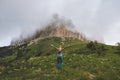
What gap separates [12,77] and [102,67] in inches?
553

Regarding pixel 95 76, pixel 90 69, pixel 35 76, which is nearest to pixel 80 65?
pixel 90 69

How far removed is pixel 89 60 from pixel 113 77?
10.6 m

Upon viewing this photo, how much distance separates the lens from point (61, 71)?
45500 millimetres

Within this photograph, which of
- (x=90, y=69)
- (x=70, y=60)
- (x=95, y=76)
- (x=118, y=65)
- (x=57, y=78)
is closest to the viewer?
(x=57, y=78)

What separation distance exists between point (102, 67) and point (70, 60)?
Result: 791 cm

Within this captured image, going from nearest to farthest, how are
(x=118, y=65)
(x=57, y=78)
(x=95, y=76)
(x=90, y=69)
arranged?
(x=57, y=78), (x=95, y=76), (x=90, y=69), (x=118, y=65)

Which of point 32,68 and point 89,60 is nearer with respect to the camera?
point 32,68

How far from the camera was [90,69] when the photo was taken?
4781 cm

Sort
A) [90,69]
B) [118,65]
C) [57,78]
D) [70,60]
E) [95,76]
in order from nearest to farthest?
[57,78] < [95,76] < [90,69] < [118,65] < [70,60]

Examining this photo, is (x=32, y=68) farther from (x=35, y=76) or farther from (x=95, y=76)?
(x=95, y=76)

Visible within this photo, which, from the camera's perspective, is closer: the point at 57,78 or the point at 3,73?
the point at 57,78

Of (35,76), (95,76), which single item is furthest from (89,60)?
(35,76)

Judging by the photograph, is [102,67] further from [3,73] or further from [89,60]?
[3,73]

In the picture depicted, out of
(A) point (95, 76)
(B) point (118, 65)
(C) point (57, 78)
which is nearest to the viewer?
(C) point (57, 78)
